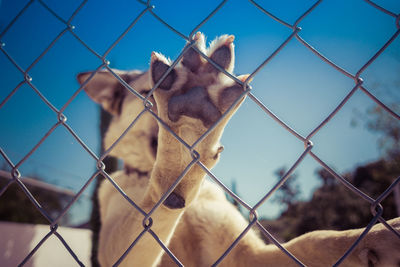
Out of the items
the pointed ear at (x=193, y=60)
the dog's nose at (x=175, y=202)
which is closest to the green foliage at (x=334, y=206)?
the dog's nose at (x=175, y=202)

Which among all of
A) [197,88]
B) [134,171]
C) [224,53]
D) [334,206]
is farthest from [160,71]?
[334,206]

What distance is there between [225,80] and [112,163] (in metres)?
6.84

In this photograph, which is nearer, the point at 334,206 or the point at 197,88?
the point at 197,88

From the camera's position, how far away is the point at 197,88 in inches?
47.4

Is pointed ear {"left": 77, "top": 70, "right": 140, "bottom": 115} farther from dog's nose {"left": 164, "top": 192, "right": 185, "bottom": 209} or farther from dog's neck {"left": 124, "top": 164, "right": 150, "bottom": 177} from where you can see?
dog's nose {"left": 164, "top": 192, "right": 185, "bottom": 209}

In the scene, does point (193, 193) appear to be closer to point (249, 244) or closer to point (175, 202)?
point (175, 202)

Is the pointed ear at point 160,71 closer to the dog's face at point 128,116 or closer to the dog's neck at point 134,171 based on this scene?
the dog's face at point 128,116

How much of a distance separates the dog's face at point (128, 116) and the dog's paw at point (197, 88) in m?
1.81

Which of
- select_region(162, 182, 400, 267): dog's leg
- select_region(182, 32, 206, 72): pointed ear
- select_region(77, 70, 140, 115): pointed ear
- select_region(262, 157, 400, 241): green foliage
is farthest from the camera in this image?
select_region(262, 157, 400, 241): green foliage

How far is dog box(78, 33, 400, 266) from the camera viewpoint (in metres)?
1.18

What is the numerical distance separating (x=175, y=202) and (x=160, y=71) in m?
0.54

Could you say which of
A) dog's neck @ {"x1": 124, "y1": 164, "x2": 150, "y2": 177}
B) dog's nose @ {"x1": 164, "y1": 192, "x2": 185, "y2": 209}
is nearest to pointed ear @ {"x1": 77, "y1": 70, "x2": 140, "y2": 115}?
dog's neck @ {"x1": 124, "y1": 164, "x2": 150, "y2": 177}

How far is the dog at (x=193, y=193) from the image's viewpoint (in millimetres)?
1178

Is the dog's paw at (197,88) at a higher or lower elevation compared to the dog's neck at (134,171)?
higher
